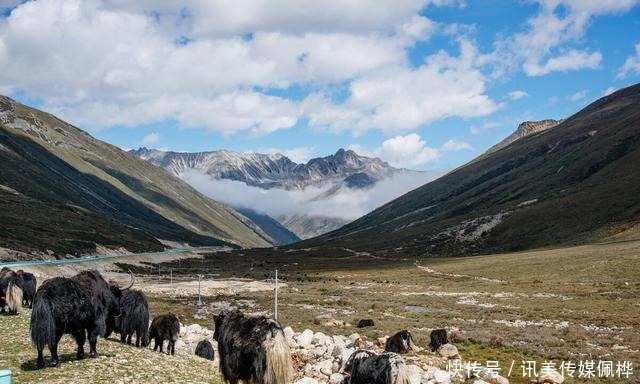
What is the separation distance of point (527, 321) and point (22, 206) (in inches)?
5855

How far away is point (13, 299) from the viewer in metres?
26.6

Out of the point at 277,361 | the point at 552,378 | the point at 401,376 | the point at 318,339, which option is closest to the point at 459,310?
the point at 318,339

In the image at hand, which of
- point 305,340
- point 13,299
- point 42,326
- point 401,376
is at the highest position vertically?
point 42,326

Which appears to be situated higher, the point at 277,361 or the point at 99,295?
the point at 99,295

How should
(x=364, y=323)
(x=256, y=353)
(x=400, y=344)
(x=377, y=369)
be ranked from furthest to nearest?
1. (x=364, y=323)
2. (x=400, y=344)
3. (x=377, y=369)
4. (x=256, y=353)

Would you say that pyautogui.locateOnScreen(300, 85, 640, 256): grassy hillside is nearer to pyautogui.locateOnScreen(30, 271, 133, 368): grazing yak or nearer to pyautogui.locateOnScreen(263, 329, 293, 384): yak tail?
pyautogui.locateOnScreen(263, 329, 293, 384): yak tail

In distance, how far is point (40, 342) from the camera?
50.3 ft

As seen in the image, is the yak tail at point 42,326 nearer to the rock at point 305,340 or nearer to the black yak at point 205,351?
the black yak at point 205,351

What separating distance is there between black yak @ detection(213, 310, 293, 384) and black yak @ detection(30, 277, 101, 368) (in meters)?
4.98

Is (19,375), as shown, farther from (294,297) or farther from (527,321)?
(294,297)

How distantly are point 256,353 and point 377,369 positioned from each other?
3.68 m

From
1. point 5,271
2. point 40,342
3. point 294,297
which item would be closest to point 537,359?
point 40,342

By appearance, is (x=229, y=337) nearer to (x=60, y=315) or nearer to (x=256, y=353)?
(x=256, y=353)

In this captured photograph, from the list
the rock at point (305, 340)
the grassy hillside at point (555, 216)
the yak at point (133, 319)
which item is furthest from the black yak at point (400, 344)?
the grassy hillside at point (555, 216)
